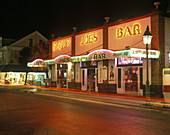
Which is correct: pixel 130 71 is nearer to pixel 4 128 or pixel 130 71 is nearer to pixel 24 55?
pixel 4 128

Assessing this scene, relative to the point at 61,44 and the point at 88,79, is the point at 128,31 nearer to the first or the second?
the point at 88,79

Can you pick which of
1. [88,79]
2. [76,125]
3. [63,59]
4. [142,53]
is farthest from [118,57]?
[76,125]

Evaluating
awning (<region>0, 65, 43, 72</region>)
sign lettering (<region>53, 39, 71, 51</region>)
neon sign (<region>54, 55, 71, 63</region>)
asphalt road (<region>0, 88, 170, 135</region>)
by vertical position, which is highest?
sign lettering (<region>53, 39, 71, 51</region>)

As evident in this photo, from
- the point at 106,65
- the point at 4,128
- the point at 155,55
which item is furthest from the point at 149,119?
the point at 106,65

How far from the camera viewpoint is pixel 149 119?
940cm

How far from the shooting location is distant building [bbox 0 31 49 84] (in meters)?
41.1

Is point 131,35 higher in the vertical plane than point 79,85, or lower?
higher

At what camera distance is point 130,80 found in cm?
1875

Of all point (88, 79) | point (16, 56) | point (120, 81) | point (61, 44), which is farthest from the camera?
point (16, 56)

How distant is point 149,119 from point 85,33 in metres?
15.8

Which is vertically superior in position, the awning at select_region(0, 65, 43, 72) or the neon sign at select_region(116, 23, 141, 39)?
the neon sign at select_region(116, 23, 141, 39)

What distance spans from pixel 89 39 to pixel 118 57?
6.86 m

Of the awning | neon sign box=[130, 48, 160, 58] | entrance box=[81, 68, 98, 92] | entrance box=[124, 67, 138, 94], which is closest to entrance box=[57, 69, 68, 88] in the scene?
entrance box=[81, 68, 98, 92]

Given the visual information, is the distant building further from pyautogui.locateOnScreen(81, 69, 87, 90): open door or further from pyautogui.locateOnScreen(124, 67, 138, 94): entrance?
pyautogui.locateOnScreen(124, 67, 138, 94): entrance
